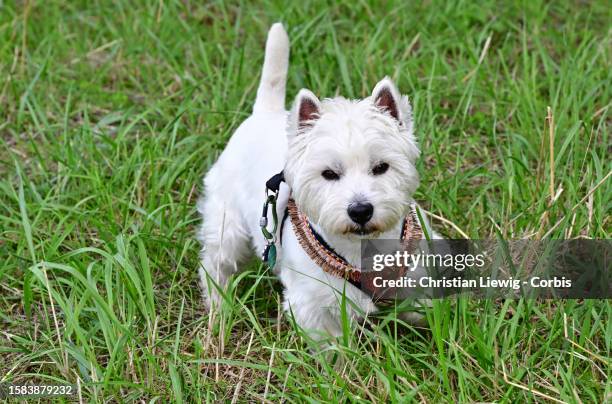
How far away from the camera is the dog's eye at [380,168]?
3086 mm

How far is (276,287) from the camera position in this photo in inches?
157

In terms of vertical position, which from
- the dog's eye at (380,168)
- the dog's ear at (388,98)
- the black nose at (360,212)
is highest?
the dog's ear at (388,98)

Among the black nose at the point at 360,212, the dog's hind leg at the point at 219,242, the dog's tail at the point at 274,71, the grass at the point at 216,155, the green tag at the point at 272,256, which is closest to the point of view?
the black nose at the point at 360,212

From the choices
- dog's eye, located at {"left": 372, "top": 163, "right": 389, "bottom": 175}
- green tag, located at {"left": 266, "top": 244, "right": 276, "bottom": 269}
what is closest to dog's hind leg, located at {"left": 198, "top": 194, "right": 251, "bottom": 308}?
green tag, located at {"left": 266, "top": 244, "right": 276, "bottom": 269}

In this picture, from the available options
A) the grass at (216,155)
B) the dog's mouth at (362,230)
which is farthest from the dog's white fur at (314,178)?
the grass at (216,155)

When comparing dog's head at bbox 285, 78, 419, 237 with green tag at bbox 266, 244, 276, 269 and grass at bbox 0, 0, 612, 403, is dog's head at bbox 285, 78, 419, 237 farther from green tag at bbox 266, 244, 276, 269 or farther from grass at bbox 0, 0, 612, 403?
grass at bbox 0, 0, 612, 403

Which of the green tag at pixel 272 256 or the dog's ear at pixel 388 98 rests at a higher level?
the dog's ear at pixel 388 98

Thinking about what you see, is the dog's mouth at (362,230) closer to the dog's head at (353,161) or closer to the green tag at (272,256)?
the dog's head at (353,161)

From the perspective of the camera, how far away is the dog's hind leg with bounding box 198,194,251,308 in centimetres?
396

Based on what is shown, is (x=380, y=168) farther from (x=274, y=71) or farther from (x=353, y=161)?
(x=274, y=71)

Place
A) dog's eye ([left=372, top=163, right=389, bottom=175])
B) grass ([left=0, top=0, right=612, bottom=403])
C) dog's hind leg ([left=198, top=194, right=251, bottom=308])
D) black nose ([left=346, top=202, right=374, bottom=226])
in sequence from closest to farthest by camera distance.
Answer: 1. black nose ([left=346, top=202, right=374, bottom=226])
2. dog's eye ([left=372, top=163, right=389, bottom=175])
3. grass ([left=0, top=0, right=612, bottom=403])
4. dog's hind leg ([left=198, top=194, right=251, bottom=308])

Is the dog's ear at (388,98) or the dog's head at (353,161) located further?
the dog's ear at (388,98)

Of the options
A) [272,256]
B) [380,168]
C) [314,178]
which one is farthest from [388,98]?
[272,256]

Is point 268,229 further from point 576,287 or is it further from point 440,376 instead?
point 576,287
